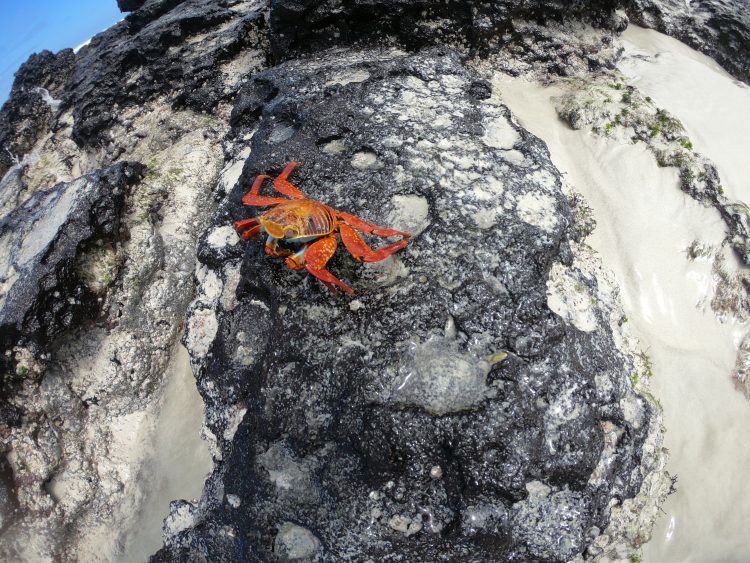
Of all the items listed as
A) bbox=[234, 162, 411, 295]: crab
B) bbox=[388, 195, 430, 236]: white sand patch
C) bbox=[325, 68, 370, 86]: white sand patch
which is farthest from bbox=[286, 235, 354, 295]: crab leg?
bbox=[325, 68, 370, 86]: white sand patch

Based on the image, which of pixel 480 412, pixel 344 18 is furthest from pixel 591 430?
pixel 344 18

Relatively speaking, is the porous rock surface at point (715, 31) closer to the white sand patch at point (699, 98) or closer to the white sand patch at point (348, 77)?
the white sand patch at point (699, 98)

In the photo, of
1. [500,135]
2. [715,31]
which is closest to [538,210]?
[500,135]

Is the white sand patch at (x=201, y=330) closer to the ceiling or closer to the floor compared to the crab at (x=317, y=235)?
closer to the floor

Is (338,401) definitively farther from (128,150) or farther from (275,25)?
(128,150)

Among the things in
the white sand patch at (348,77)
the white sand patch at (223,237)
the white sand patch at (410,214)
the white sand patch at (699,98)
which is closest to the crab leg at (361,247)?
the white sand patch at (410,214)

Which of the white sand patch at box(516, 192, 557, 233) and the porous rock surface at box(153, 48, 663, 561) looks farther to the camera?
the white sand patch at box(516, 192, 557, 233)

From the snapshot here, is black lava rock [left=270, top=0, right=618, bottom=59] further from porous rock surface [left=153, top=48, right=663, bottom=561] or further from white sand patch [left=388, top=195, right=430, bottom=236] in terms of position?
white sand patch [left=388, top=195, right=430, bottom=236]
